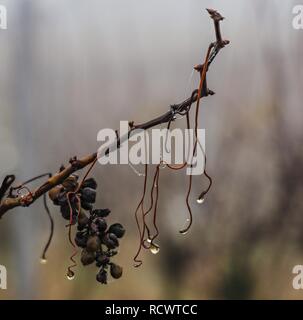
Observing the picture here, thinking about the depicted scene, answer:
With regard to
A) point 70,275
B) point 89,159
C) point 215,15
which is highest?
point 215,15

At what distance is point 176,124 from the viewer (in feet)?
4.16

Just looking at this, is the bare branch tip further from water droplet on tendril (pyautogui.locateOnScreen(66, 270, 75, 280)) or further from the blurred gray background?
water droplet on tendril (pyautogui.locateOnScreen(66, 270, 75, 280))

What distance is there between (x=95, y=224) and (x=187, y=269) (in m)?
0.29

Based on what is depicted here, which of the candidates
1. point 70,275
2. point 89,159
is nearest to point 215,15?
point 89,159

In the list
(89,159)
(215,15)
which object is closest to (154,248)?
(89,159)

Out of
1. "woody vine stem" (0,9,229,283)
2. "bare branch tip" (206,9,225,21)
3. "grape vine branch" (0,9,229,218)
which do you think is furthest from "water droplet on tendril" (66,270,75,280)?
"bare branch tip" (206,9,225,21)

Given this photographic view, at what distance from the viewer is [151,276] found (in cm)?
130

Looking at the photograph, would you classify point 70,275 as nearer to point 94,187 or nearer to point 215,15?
point 94,187

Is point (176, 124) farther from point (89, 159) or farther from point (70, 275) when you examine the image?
point (70, 275)

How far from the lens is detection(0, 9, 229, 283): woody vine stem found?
→ 124 centimetres

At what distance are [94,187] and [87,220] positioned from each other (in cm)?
9

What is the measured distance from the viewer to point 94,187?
1267mm

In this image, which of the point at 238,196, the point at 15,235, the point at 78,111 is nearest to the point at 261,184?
the point at 238,196

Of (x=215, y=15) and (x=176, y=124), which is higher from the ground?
(x=215, y=15)
